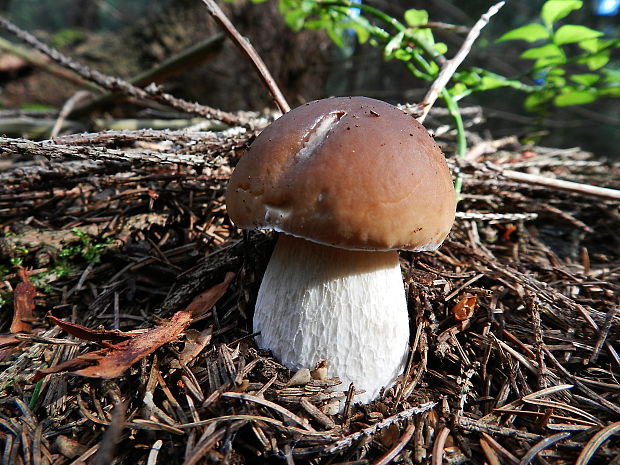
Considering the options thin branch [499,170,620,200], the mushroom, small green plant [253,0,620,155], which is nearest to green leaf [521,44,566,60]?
small green plant [253,0,620,155]

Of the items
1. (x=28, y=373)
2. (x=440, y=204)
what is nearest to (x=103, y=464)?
(x=28, y=373)

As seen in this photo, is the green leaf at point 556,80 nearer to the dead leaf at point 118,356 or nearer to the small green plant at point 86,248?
the dead leaf at point 118,356

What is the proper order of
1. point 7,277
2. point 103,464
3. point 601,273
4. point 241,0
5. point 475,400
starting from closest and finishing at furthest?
point 103,464 < point 475,400 < point 7,277 < point 601,273 < point 241,0

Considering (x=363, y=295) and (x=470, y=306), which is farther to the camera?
(x=470, y=306)

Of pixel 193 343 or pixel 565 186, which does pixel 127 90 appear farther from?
pixel 565 186

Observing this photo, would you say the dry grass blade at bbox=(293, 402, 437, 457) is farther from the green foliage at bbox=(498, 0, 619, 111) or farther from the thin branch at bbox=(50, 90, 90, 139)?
the thin branch at bbox=(50, 90, 90, 139)

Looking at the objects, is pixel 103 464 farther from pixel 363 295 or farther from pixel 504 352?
pixel 504 352
